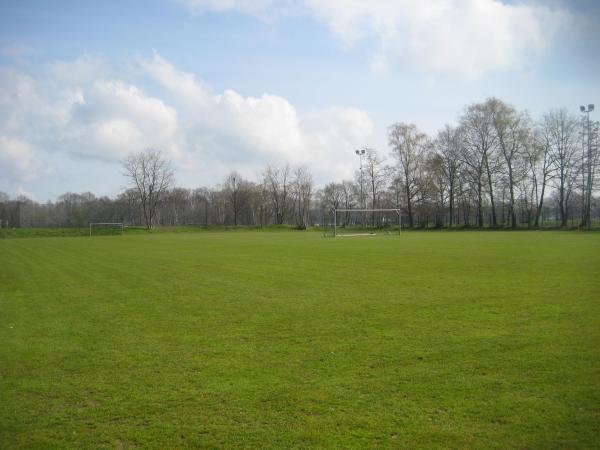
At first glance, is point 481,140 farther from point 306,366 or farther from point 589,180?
point 306,366

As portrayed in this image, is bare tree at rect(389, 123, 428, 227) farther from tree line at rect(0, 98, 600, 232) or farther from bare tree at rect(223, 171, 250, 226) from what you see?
bare tree at rect(223, 171, 250, 226)

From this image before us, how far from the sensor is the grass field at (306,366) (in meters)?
4.56

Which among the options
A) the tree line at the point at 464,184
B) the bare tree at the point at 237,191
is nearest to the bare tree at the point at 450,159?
the tree line at the point at 464,184

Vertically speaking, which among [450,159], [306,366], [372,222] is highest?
[450,159]

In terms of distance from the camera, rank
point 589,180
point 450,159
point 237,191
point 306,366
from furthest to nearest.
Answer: point 237,191 → point 450,159 → point 589,180 → point 306,366

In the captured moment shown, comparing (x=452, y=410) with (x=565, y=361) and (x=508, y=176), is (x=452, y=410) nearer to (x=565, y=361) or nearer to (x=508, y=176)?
(x=565, y=361)

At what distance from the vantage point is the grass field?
15.0 ft

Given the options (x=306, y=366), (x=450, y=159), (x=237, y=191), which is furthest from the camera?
(x=237, y=191)

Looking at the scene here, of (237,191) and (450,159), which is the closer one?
(450,159)

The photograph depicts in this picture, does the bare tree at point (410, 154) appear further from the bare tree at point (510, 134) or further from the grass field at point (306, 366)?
the grass field at point (306, 366)

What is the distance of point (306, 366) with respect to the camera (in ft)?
21.1

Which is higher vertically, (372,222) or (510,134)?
(510,134)

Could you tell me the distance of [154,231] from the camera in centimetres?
8050

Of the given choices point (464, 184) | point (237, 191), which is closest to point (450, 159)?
point (464, 184)
